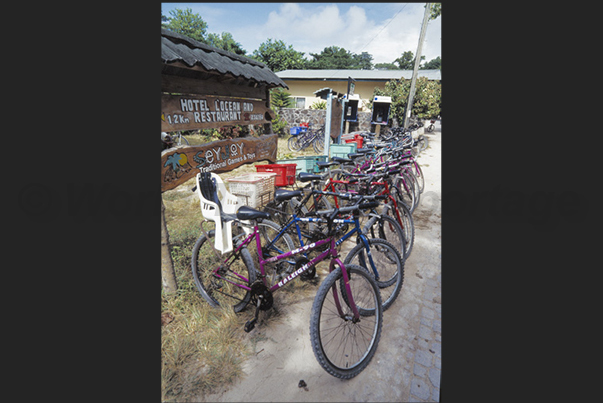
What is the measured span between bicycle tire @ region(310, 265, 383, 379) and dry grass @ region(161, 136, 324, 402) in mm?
642

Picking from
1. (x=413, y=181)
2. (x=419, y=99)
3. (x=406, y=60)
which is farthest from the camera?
(x=406, y=60)

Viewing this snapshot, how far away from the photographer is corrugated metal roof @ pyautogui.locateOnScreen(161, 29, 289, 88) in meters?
2.79

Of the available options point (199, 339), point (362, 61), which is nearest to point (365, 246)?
point (199, 339)

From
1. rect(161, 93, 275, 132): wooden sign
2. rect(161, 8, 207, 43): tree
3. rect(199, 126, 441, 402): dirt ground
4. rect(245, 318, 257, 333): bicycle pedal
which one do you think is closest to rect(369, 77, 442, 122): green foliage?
rect(161, 93, 275, 132): wooden sign

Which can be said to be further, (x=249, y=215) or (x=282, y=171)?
(x=282, y=171)

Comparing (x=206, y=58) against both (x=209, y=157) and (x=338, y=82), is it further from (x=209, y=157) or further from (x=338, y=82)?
(x=338, y=82)

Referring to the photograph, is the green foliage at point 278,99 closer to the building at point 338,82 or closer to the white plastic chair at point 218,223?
the building at point 338,82

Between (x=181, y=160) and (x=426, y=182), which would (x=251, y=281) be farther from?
(x=426, y=182)

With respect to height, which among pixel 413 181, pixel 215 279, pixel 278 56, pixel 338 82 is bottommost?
pixel 215 279

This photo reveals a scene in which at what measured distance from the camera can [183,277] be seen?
11.5 feet

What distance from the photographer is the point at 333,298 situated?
2535 millimetres

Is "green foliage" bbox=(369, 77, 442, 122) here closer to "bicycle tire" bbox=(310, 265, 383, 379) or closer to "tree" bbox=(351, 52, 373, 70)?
"bicycle tire" bbox=(310, 265, 383, 379)

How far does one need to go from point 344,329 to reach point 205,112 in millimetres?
2871

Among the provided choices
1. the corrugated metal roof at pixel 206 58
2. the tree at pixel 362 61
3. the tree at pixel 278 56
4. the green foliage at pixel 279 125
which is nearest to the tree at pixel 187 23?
the tree at pixel 278 56
